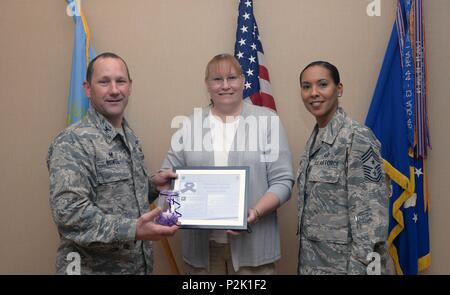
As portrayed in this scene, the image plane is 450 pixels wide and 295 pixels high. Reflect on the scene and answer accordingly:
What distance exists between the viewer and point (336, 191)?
2307mm

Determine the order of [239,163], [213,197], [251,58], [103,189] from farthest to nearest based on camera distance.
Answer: [251,58] < [239,163] < [213,197] < [103,189]

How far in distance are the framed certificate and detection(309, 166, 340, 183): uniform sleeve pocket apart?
1.18 feet

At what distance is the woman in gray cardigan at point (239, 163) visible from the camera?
269 cm

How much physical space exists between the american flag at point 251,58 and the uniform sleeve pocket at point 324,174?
1081 millimetres

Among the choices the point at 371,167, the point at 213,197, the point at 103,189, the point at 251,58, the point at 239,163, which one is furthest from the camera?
the point at 251,58

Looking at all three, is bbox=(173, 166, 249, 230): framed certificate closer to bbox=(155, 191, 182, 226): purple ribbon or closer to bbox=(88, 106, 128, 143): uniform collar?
bbox=(155, 191, 182, 226): purple ribbon

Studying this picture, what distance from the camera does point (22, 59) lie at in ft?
11.9

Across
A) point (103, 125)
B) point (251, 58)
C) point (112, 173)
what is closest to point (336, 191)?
point (112, 173)

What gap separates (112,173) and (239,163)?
2.49ft

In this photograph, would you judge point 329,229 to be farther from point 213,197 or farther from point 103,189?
point 103,189

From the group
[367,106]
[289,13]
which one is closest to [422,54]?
[367,106]

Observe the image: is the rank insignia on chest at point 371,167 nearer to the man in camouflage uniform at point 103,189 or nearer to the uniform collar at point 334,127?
the uniform collar at point 334,127

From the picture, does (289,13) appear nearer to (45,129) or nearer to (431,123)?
(431,123)

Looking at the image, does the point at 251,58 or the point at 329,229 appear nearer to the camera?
the point at 329,229
